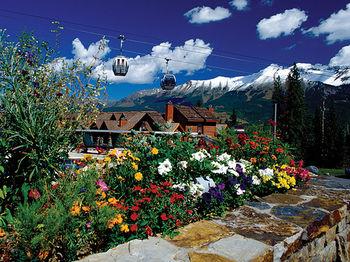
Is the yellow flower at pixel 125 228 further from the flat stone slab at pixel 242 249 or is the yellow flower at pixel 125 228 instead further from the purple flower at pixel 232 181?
the purple flower at pixel 232 181

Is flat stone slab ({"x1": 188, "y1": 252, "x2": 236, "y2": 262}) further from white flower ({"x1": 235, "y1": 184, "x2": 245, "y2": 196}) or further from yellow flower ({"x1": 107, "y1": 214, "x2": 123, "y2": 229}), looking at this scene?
white flower ({"x1": 235, "y1": 184, "x2": 245, "y2": 196})

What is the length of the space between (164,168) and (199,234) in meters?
0.65

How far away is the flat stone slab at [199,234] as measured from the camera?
77.4 inches

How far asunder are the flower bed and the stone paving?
0.41 feet

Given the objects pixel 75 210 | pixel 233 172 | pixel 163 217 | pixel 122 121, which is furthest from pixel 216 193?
pixel 122 121

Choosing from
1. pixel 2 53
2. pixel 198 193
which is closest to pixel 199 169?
pixel 198 193

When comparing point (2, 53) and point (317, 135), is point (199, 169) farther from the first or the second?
point (317, 135)

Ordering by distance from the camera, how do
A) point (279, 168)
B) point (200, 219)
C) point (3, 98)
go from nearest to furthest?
point (3, 98)
point (200, 219)
point (279, 168)

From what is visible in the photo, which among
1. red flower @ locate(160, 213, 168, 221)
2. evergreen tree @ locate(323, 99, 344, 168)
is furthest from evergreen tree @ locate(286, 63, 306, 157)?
red flower @ locate(160, 213, 168, 221)

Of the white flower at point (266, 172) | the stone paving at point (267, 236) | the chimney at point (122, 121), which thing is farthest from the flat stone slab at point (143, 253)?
the chimney at point (122, 121)

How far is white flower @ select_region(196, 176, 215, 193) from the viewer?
2683 millimetres

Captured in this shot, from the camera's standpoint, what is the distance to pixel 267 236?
2125 millimetres

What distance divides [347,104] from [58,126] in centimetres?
14817

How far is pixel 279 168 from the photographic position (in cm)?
361
